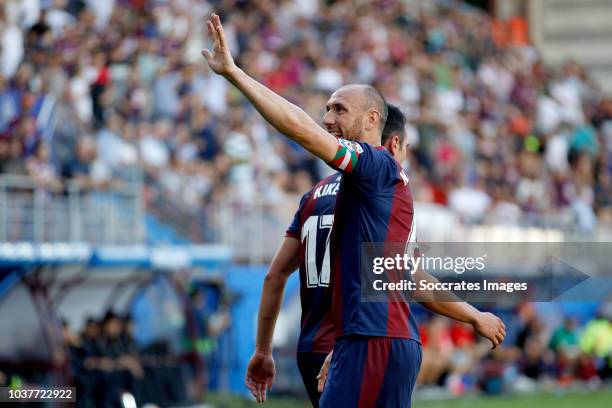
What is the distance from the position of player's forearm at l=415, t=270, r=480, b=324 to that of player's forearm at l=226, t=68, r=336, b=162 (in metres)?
1.09

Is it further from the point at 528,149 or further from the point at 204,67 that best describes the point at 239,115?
the point at 528,149

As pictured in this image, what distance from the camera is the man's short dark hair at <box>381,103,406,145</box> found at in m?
7.00

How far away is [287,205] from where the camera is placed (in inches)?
654

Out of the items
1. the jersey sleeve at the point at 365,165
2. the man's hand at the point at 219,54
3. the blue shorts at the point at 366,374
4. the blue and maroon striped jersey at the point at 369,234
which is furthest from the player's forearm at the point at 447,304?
the man's hand at the point at 219,54

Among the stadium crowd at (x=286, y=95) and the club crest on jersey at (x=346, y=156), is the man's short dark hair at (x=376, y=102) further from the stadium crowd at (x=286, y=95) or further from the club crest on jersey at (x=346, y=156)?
the stadium crowd at (x=286, y=95)

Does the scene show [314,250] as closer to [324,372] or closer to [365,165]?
[324,372]

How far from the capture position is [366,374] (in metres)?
6.21

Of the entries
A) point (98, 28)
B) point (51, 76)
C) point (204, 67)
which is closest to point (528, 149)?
point (204, 67)

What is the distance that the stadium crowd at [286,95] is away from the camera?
14.8m

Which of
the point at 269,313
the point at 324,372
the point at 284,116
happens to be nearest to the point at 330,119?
the point at 284,116

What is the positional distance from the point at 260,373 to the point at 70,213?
6537 mm

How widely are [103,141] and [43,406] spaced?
147 inches

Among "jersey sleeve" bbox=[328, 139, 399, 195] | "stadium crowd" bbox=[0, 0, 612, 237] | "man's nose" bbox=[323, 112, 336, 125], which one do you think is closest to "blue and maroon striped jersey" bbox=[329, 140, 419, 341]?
"jersey sleeve" bbox=[328, 139, 399, 195]

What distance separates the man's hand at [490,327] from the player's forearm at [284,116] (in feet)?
4.13
